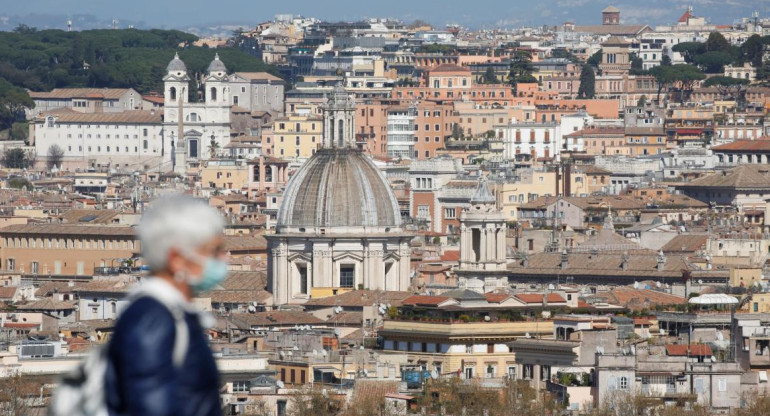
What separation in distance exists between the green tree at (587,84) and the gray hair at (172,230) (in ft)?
466

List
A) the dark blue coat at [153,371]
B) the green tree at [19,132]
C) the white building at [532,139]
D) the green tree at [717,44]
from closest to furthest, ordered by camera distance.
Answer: the dark blue coat at [153,371] → the white building at [532,139] → the green tree at [19,132] → the green tree at [717,44]

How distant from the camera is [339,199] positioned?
58.6 m

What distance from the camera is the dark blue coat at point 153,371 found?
13.5ft

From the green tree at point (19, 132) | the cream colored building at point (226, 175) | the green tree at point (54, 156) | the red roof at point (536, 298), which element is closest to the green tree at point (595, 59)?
the green tree at point (19, 132)

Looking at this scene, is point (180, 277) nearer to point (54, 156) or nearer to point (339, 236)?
point (339, 236)

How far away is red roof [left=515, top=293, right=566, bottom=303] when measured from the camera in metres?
45.2

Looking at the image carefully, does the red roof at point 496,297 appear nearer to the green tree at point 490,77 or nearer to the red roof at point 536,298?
→ the red roof at point 536,298

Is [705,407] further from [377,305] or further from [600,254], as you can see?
[600,254]

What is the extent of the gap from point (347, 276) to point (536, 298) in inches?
534

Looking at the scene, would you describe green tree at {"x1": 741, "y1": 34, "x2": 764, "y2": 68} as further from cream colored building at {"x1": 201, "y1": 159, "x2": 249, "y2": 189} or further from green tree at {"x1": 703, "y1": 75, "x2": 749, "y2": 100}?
cream colored building at {"x1": 201, "y1": 159, "x2": 249, "y2": 189}

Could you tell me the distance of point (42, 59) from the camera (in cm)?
17562

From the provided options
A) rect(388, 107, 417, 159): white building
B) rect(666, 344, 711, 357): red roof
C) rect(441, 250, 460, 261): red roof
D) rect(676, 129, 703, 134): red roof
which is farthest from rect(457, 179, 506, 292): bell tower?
rect(676, 129, 703, 134): red roof

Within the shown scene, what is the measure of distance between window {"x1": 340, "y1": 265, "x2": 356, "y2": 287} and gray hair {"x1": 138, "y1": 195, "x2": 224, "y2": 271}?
54.4 m

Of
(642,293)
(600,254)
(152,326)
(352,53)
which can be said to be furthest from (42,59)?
(152,326)
